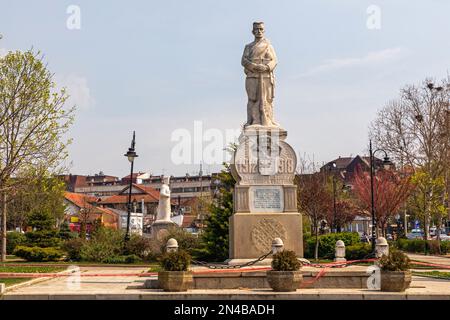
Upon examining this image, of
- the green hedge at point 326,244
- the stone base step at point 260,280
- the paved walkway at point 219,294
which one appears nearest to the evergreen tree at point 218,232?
the green hedge at point 326,244

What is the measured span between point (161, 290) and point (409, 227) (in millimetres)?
80472

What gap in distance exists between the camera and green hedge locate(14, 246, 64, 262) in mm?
30797

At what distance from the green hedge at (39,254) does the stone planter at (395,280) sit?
2167 centimetres

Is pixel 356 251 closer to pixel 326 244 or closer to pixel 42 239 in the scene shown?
pixel 326 244

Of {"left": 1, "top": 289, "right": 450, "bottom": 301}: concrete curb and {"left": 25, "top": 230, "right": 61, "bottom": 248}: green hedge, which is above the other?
{"left": 25, "top": 230, "right": 61, "bottom": 248}: green hedge

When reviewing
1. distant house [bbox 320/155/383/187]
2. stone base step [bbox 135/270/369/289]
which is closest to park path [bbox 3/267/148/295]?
stone base step [bbox 135/270/369/289]

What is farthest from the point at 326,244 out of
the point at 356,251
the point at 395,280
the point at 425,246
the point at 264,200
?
the point at 395,280

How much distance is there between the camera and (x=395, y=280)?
13.0m

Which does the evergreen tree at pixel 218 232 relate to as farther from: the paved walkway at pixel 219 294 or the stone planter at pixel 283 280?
the stone planter at pixel 283 280

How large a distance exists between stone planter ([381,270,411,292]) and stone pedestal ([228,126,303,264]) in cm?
479

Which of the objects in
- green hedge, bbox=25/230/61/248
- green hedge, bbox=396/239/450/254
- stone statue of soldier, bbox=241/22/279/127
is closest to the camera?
stone statue of soldier, bbox=241/22/279/127

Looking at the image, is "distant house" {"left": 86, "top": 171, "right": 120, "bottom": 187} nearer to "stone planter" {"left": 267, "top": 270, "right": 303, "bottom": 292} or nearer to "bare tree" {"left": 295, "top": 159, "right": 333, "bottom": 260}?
"bare tree" {"left": 295, "top": 159, "right": 333, "bottom": 260}
